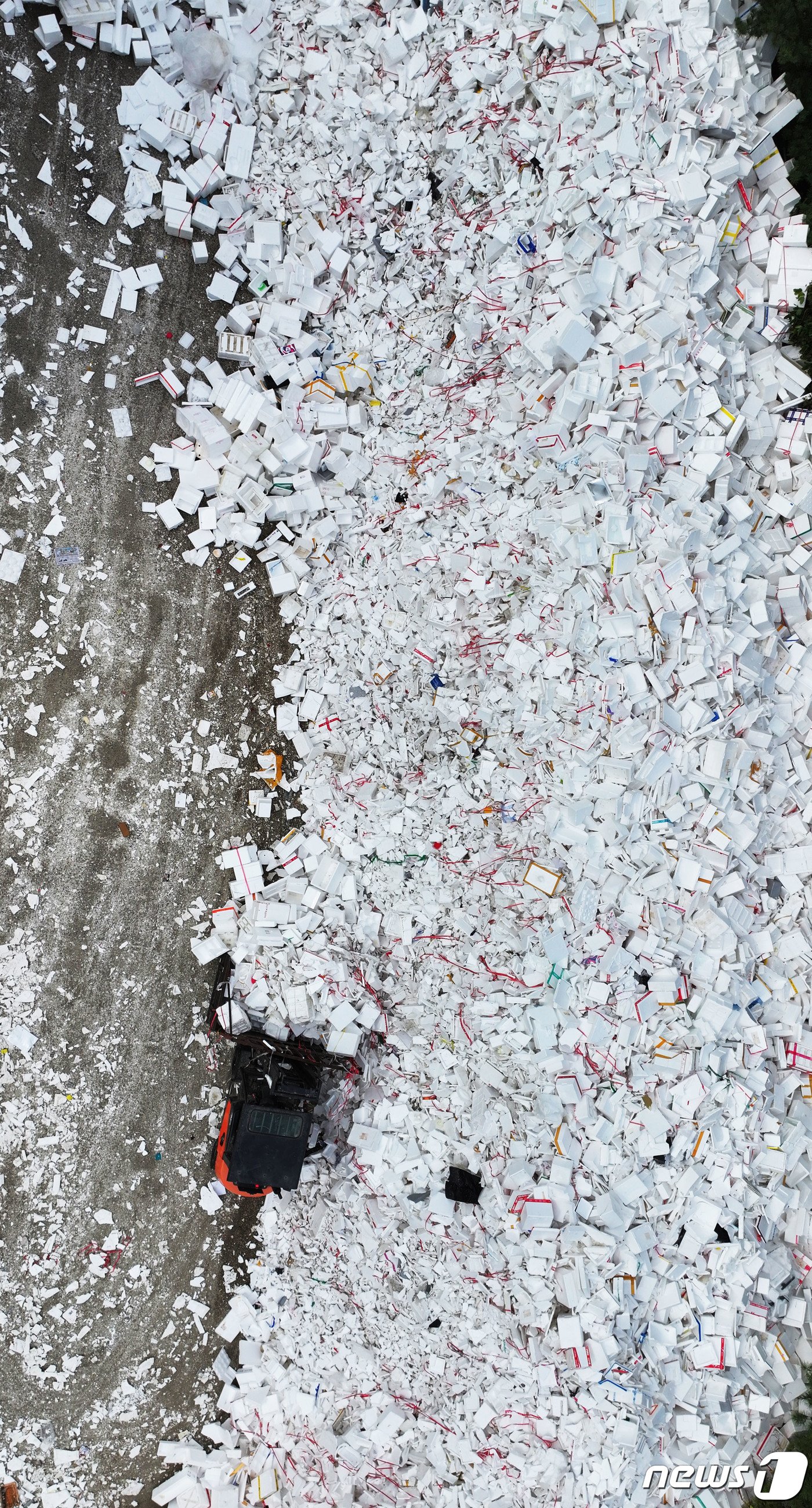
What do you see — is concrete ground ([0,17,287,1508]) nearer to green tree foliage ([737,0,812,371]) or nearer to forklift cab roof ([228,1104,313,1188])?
forklift cab roof ([228,1104,313,1188])

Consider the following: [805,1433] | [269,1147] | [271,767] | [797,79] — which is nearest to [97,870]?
[271,767]

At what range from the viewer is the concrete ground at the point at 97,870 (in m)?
5.02

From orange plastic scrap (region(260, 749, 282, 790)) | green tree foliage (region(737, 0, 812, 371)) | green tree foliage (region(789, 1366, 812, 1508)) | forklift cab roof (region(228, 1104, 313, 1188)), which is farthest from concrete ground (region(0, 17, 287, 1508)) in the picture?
green tree foliage (region(737, 0, 812, 371))

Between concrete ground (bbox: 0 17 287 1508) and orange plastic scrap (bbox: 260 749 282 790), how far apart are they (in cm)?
32

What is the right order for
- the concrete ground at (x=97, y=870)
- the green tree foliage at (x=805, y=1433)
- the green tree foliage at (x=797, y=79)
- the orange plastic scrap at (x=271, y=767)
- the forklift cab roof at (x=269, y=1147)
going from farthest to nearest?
the orange plastic scrap at (x=271, y=767) < the concrete ground at (x=97, y=870) < the forklift cab roof at (x=269, y=1147) < the green tree foliage at (x=797, y=79) < the green tree foliage at (x=805, y=1433)

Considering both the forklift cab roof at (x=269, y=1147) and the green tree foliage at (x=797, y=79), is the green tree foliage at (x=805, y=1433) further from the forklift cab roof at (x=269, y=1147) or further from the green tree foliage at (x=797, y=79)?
the forklift cab roof at (x=269, y=1147)

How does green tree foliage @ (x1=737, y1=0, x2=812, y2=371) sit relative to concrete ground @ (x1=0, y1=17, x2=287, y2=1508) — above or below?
above

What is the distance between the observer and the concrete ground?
5.02m

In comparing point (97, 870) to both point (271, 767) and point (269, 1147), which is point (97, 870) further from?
point (269, 1147)

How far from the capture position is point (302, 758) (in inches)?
205

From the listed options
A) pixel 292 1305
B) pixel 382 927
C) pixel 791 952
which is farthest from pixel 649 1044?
pixel 292 1305

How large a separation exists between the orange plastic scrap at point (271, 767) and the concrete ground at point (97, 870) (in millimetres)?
324

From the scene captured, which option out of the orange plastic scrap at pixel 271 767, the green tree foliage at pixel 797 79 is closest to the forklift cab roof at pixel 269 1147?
the orange plastic scrap at pixel 271 767

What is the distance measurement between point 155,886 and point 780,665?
150 inches
